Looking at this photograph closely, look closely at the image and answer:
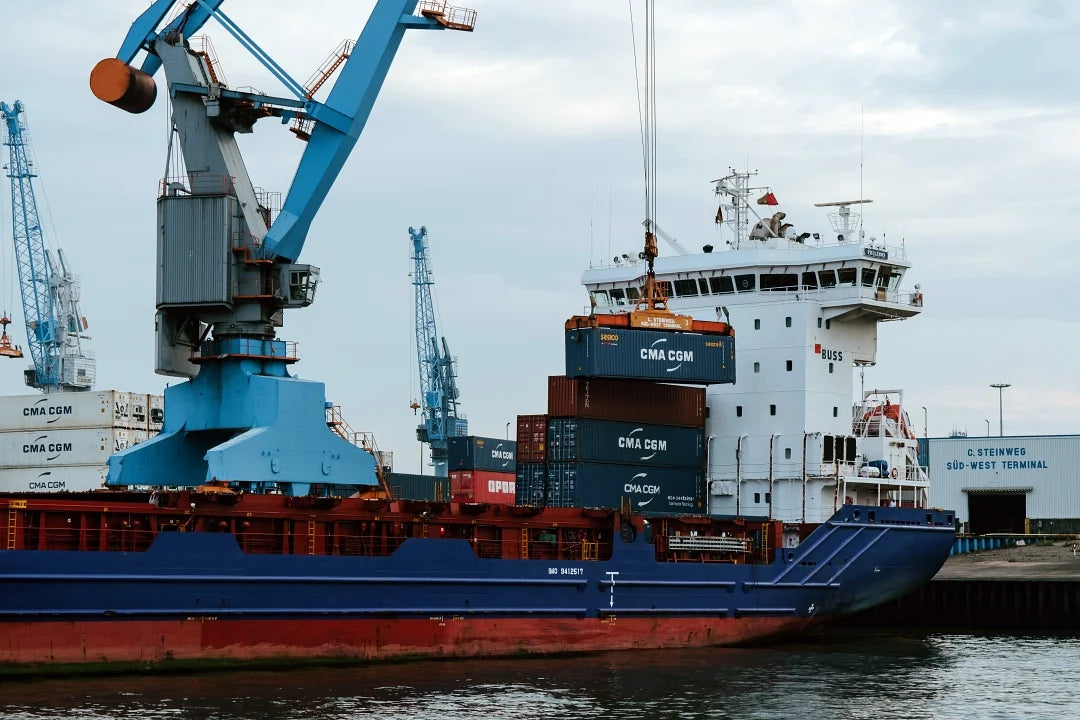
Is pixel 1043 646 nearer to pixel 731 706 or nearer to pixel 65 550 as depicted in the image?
pixel 731 706

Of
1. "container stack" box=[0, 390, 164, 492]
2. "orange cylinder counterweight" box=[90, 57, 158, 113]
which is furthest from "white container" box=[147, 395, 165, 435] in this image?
"orange cylinder counterweight" box=[90, 57, 158, 113]

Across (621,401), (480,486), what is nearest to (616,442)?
(621,401)

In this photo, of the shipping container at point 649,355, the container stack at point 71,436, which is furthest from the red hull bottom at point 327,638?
the container stack at point 71,436

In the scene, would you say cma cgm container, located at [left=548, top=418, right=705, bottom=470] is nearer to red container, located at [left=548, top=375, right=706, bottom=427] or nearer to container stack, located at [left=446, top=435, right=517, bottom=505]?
red container, located at [left=548, top=375, right=706, bottom=427]

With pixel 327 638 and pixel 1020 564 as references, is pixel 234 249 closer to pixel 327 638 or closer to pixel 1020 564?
pixel 327 638

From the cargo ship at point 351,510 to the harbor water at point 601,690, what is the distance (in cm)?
80

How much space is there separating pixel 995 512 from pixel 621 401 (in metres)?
25.7

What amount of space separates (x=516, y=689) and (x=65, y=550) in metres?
7.68

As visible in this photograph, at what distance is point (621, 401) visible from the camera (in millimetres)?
34188

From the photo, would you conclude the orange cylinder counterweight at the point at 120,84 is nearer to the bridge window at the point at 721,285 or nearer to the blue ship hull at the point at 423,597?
the blue ship hull at the point at 423,597

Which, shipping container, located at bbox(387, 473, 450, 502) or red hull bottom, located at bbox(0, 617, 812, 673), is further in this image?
shipping container, located at bbox(387, 473, 450, 502)

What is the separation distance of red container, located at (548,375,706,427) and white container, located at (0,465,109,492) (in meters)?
28.2

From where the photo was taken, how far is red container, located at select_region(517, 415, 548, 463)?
34.0 m

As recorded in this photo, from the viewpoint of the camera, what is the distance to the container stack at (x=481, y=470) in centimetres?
4781
